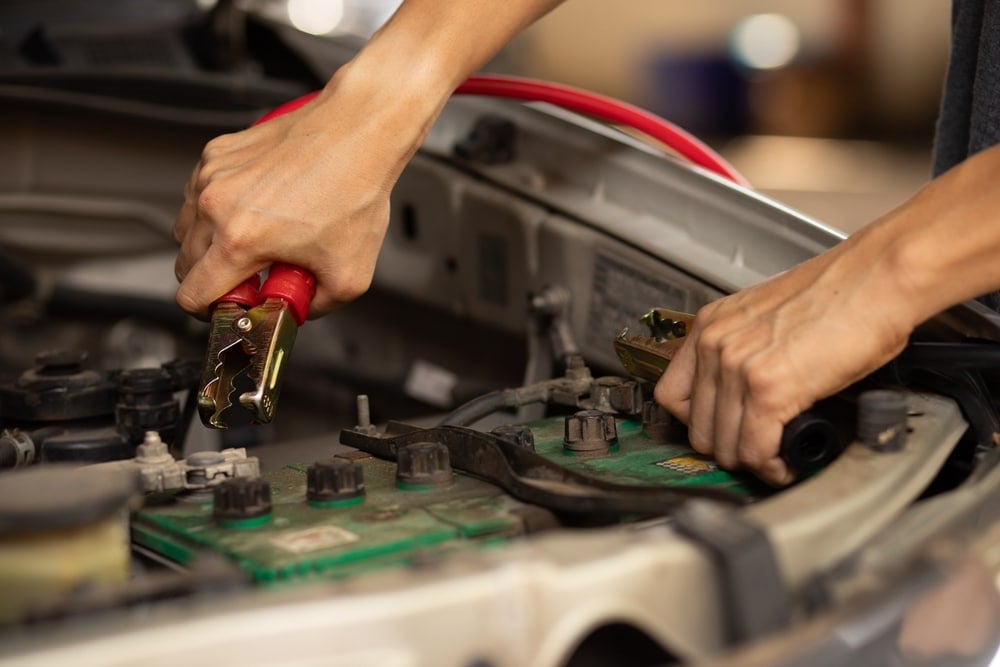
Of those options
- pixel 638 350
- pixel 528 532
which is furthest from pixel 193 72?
pixel 528 532

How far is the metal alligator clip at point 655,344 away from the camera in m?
1.18

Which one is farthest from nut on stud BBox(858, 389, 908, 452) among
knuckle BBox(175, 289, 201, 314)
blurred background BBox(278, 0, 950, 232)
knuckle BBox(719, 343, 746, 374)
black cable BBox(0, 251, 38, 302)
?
blurred background BBox(278, 0, 950, 232)

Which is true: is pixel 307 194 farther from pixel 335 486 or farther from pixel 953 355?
pixel 953 355

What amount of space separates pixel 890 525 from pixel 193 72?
4.91ft

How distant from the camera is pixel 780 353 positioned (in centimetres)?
97

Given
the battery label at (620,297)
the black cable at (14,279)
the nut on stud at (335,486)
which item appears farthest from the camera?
the black cable at (14,279)

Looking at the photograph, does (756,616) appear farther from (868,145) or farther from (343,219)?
(868,145)

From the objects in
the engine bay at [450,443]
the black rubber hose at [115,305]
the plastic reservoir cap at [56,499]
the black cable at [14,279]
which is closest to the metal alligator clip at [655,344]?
the engine bay at [450,443]

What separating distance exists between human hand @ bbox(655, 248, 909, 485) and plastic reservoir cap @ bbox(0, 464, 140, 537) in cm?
49

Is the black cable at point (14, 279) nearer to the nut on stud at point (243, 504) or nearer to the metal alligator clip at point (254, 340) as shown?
the metal alligator clip at point (254, 340)

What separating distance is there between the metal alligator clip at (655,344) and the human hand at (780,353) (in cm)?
10

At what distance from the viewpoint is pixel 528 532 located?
94cm

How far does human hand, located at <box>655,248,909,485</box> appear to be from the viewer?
96 cm

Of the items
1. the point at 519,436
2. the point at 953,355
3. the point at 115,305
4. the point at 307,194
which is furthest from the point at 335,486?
the point at 115,305
